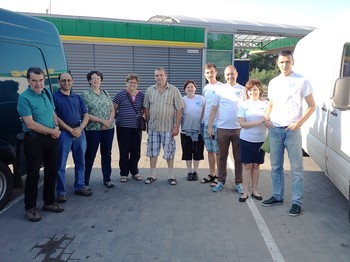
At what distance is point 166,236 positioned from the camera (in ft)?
12.1

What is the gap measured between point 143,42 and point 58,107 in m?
11.8

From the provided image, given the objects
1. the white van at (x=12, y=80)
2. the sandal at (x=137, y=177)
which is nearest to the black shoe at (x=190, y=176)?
the sandal at (x=137, y=177)

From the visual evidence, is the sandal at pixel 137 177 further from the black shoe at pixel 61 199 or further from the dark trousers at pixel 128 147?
the black shoe at pixel 61 199

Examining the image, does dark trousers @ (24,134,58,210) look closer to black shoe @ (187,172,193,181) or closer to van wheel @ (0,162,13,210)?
van wheel @ (0,162,13,210)

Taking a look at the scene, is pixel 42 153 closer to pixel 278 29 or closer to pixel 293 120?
pixel 293 120

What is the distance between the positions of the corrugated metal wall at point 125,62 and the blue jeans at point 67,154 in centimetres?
1058

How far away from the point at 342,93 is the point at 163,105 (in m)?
2.67

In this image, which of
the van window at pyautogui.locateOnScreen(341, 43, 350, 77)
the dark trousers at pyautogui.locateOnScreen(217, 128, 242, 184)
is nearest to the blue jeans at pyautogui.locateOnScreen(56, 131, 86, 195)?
the dark trousers at pyautogui.locateOnScreen(217, 128, 242, 184)

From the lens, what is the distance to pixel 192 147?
563cm

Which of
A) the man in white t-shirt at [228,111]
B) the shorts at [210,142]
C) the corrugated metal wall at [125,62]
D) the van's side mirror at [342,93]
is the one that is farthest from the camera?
the corrugated metal wall at [125,62]

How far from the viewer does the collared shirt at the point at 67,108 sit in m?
4.50

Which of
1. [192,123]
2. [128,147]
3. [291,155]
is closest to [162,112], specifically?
[192,123]

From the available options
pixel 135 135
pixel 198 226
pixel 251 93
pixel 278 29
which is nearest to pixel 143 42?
pixel 278 29

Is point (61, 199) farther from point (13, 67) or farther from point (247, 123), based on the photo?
point (247, 123)
